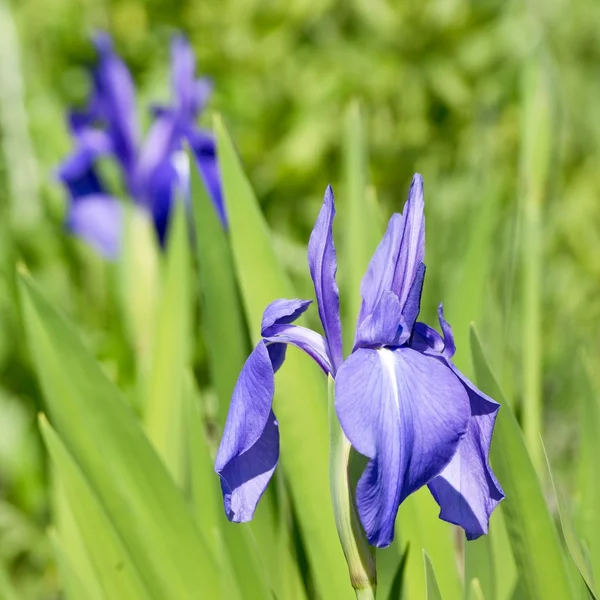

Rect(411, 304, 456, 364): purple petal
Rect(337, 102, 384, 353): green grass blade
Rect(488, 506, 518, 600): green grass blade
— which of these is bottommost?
Rect(488, 506, 518, 600): green grass blade

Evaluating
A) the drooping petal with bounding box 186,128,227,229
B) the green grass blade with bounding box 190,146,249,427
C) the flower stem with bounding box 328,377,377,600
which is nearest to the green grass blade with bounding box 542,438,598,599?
the flower stem with bounding box 328,377,377,600

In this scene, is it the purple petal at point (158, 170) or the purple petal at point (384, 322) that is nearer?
the purple petal at point (384, 322)

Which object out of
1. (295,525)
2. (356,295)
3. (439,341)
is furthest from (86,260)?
(439,341)

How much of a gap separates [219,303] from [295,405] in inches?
4.5

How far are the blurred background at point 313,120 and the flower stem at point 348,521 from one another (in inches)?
36.9

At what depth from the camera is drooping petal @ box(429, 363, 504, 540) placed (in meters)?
0.46

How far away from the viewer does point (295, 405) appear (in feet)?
2.14

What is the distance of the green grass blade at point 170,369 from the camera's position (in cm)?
88

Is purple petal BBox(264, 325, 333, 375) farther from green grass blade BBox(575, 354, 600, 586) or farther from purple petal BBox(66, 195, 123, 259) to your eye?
purple petal BBox(66, 195, 123, 259)

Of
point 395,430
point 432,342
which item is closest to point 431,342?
point 432,342

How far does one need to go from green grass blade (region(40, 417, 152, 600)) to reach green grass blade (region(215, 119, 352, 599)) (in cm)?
14

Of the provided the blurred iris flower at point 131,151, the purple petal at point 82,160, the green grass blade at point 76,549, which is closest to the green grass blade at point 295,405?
the green grass blade at point 76,549

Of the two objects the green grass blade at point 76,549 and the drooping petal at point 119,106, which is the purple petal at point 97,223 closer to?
the drooping petal at point 119,106

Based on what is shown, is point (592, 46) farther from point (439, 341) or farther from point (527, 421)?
point (439, 341)
